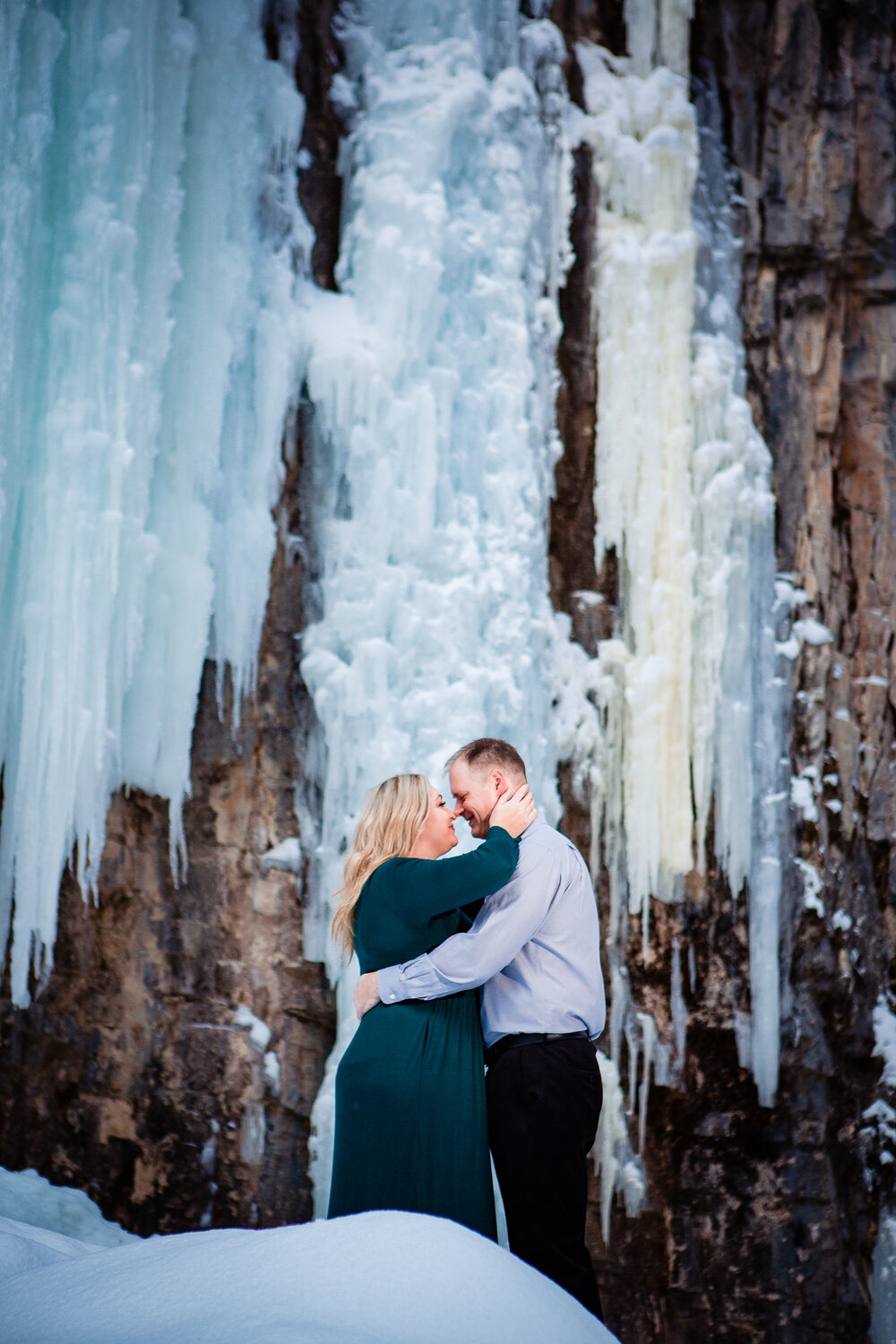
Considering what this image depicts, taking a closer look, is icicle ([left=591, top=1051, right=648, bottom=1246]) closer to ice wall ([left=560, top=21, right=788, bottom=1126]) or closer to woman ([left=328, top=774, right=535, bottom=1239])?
ice wall ([left=560, top=21, right=788, bottom=1126])

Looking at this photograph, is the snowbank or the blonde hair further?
the blonde hair

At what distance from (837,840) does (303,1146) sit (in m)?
1.98

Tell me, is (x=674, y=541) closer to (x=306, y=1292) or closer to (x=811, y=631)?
(x=811, y=631)

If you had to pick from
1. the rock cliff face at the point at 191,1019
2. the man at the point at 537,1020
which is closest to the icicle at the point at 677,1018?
the rock cliff face at the point at 191,1019

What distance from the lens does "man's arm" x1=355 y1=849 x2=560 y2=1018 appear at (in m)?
1.88

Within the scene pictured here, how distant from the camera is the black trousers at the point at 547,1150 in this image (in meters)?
1.87

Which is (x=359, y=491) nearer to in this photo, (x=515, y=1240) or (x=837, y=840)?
(x=837, y=840)

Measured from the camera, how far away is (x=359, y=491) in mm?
3650

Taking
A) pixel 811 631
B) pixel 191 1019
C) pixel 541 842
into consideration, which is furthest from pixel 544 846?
pixel 811 631

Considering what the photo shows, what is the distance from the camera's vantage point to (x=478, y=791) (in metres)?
2.08

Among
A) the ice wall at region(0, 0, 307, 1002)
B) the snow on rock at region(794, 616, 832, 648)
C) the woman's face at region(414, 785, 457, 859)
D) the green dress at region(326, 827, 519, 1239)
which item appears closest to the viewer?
the green dress at region(326, 827, 519, 1239)

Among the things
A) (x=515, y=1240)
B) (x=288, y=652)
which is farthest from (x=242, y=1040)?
(x=515, y=1240)

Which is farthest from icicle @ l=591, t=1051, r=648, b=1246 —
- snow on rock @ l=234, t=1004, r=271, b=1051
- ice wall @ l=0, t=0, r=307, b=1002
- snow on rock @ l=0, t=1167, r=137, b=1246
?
ice wall @ l=0, t=0, r=307, b=1002

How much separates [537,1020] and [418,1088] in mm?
240
